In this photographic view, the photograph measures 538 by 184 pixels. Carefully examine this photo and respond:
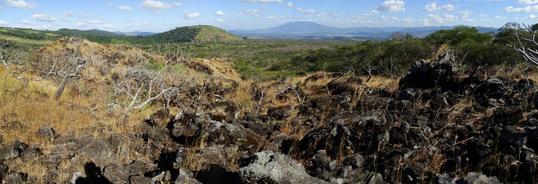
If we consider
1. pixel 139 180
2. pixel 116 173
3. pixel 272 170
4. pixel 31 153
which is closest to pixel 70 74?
pixel 31 153

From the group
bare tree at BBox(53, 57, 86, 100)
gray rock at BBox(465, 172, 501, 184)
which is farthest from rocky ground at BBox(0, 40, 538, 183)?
bare tree at BBox(53, 57, 86, 100)

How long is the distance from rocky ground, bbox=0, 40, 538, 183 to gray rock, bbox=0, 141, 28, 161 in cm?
1

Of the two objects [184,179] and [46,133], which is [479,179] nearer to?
[184,179]

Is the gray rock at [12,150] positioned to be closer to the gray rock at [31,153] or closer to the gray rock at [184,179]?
the gray rock at [31,153]

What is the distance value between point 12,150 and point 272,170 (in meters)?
3.30

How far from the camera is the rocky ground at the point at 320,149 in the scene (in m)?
4.95

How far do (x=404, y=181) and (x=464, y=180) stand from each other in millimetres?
635

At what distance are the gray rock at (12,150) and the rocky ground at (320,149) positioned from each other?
0.4 inches

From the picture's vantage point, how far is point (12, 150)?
5.73 m

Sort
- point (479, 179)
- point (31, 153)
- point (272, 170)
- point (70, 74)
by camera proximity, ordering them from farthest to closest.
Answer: point (70, 74)
point (31, 153)
point (479, 179)
point (272, 170)

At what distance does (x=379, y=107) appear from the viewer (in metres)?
8.03

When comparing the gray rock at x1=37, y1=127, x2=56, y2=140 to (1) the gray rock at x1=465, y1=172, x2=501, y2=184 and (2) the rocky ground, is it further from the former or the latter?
(1) the gray rock at x1=465, y1=172, x2=501, y2=184

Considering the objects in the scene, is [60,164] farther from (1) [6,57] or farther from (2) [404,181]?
(1) [6,57]

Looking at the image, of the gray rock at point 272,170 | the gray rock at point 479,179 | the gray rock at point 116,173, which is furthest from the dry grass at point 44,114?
the gray rock at point 479,179
